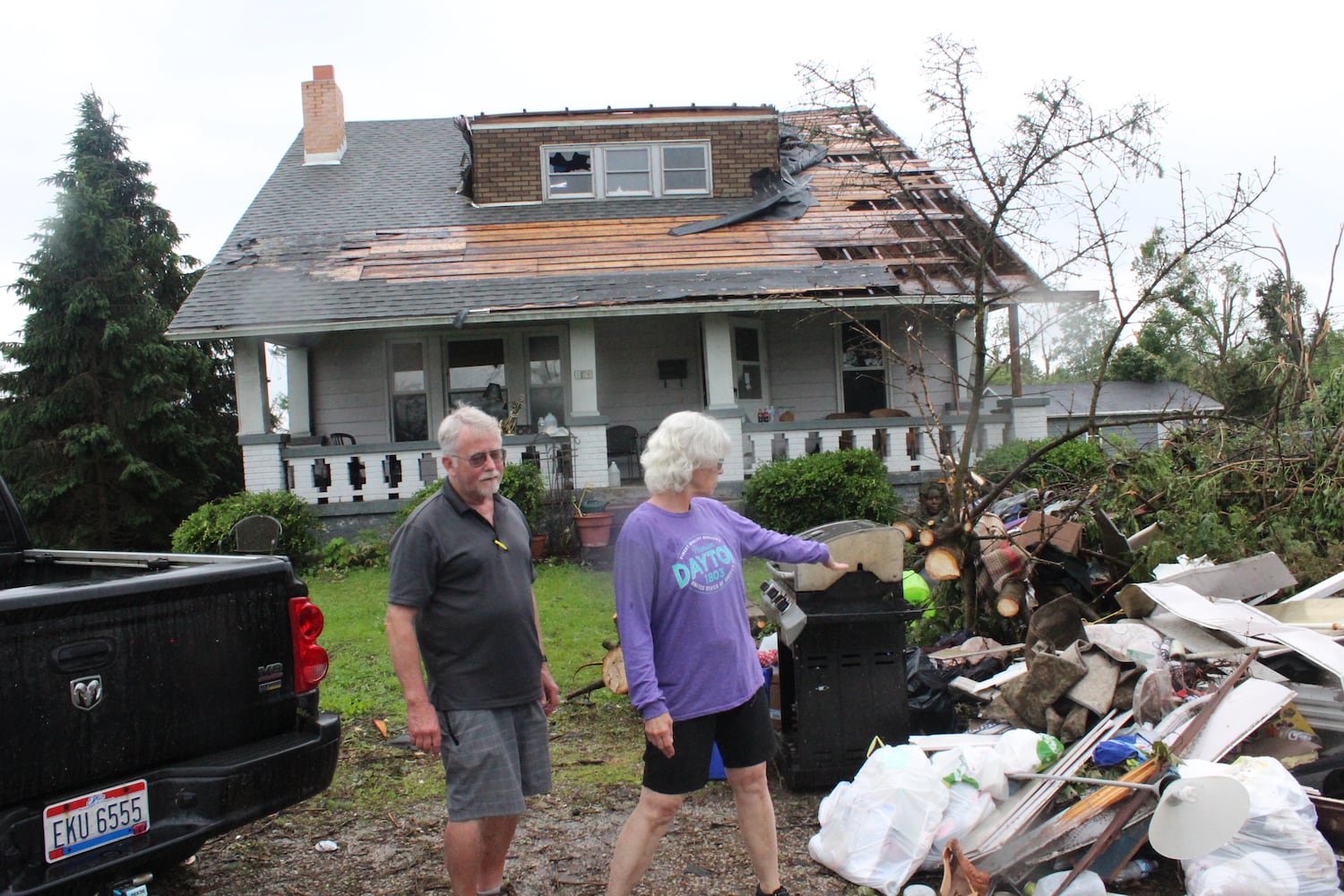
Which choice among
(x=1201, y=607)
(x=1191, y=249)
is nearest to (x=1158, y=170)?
(x=1191, y=249)

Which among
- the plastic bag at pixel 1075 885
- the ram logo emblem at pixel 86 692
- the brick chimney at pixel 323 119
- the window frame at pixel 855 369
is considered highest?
the brick chimney at pixel 323 119

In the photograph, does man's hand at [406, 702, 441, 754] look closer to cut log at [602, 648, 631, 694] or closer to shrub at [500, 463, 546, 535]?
cut log at [602, 648, 631, 694]

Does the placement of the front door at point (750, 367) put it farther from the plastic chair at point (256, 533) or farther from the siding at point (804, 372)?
the plastic chair at point (256, 533)

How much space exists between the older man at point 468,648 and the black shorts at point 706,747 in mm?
450

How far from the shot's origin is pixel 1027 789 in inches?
142

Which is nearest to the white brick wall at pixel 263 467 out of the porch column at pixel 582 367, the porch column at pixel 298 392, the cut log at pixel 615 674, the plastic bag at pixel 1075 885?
the porch column at pixel 298 392

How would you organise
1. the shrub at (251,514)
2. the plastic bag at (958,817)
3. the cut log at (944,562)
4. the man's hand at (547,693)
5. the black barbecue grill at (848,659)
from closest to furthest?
the man's hand at (547,693), the plastic bag at (958,817), the black barbecue grill at (848,659), the cut log at (944,562), the shrub at (251,514)

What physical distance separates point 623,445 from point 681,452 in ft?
34.0

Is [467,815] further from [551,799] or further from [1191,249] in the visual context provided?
[1191,249]

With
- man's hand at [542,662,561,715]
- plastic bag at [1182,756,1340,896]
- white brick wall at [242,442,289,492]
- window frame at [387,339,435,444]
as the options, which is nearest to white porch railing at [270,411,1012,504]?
white brick wall at [242,442,289,492]

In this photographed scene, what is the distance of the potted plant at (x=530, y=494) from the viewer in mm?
10688

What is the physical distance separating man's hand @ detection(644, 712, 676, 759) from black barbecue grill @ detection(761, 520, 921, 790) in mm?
1397

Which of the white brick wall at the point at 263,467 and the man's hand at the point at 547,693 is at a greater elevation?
the white brick wall at the point at 263,467

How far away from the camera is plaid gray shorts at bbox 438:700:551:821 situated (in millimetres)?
3025
